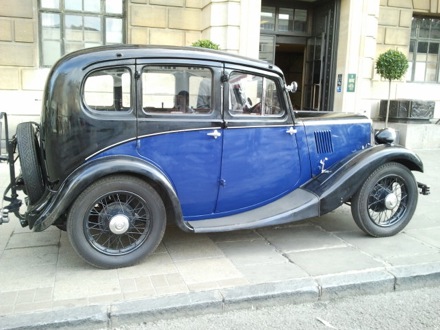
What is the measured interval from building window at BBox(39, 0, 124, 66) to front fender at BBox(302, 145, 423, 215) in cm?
749

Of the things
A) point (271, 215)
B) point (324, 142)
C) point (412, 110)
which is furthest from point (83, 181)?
point (412, 110)

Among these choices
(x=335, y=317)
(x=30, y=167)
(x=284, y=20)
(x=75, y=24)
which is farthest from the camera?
(x=284, y=20)

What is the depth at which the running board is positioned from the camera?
12.9 feet

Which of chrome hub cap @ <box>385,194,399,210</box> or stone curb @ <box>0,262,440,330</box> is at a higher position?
chrome hub cap @ <box>385,194,399,210</box>

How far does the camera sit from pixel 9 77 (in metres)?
9.38

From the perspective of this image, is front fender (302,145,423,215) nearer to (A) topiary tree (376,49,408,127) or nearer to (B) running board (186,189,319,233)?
(B) running board (186,189,319,233)

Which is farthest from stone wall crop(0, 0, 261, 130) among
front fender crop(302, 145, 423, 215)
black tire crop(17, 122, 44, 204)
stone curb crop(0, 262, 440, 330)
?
stone curb crop(0, 262, 440, 330)

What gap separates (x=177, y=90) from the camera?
3.92 m

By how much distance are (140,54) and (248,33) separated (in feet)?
20.3

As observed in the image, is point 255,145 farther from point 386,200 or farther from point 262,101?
point 386,200

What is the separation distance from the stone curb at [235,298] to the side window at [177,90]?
162cm

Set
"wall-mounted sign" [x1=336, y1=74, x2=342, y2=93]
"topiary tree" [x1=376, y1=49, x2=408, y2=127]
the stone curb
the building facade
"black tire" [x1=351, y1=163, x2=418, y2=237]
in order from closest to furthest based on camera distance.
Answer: the stone curb → "black tire" [x1=351, y1=163, x2=418, y2=237] → the building facade → "topiary tree" [x1=376, y1=49, x2=408, y2=127] → "wall-mounted sign" [x1=336, y1=74, x2=342, y2=93]

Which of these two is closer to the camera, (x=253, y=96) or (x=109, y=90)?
(x=109, y=90)

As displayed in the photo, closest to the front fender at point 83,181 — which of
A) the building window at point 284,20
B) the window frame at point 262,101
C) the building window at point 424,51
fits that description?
the window frame at point 262,101
